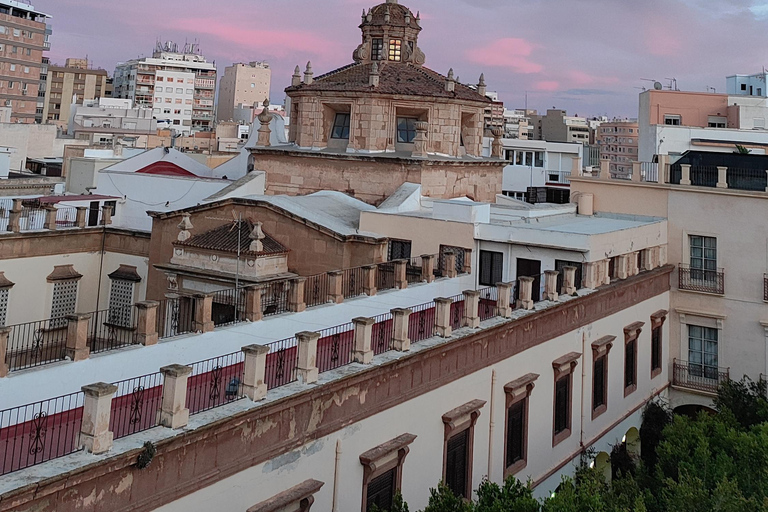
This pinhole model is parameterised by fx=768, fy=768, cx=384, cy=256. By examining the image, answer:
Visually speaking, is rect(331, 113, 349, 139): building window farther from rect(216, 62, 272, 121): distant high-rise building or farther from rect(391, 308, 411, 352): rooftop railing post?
rect(216, 62, 272, 121): distant high-rise building

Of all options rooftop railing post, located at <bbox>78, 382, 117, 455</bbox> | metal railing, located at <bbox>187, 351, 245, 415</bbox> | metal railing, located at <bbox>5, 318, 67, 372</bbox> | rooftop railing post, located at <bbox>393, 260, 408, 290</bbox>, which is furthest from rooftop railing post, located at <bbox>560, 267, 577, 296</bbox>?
rooftop railing post, located at <bbox>78, 382, 117, 455</bbox>

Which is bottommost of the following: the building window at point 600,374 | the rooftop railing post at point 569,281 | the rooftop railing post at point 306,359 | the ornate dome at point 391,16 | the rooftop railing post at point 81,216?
the building window at point 600,374

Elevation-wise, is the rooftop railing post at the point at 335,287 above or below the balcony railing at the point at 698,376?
above

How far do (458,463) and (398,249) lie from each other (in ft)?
22.9

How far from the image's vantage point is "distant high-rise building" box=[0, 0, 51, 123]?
6588 centimetres

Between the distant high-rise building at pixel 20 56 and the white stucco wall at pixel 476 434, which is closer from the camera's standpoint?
the white stucco wall at pixel 476 434

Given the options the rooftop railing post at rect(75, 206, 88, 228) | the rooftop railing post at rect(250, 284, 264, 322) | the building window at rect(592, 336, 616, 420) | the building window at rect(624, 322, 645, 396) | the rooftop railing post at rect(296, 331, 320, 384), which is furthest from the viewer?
the rooftop railing post at rect(75, 206, 88, 228)

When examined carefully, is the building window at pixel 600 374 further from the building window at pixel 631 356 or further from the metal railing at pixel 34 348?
the metal railing at pixel 34 348

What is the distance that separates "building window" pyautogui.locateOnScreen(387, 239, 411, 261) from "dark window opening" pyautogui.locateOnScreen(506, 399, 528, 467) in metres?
5.37

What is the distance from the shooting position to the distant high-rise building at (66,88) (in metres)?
82.3

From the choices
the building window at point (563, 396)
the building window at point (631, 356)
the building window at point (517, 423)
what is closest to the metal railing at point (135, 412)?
the building window at point (517, 423)

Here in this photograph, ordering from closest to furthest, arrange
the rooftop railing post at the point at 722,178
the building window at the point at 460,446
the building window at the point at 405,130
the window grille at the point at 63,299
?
the building window at the point at 460,446, the rooftop railing post at the point at 722,178, the window grille at the point at 63,299, the building window at the point at 405,130

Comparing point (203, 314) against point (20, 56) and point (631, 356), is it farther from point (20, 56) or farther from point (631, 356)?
point (20, 56)

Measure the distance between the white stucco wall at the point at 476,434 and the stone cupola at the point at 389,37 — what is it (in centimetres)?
1159
